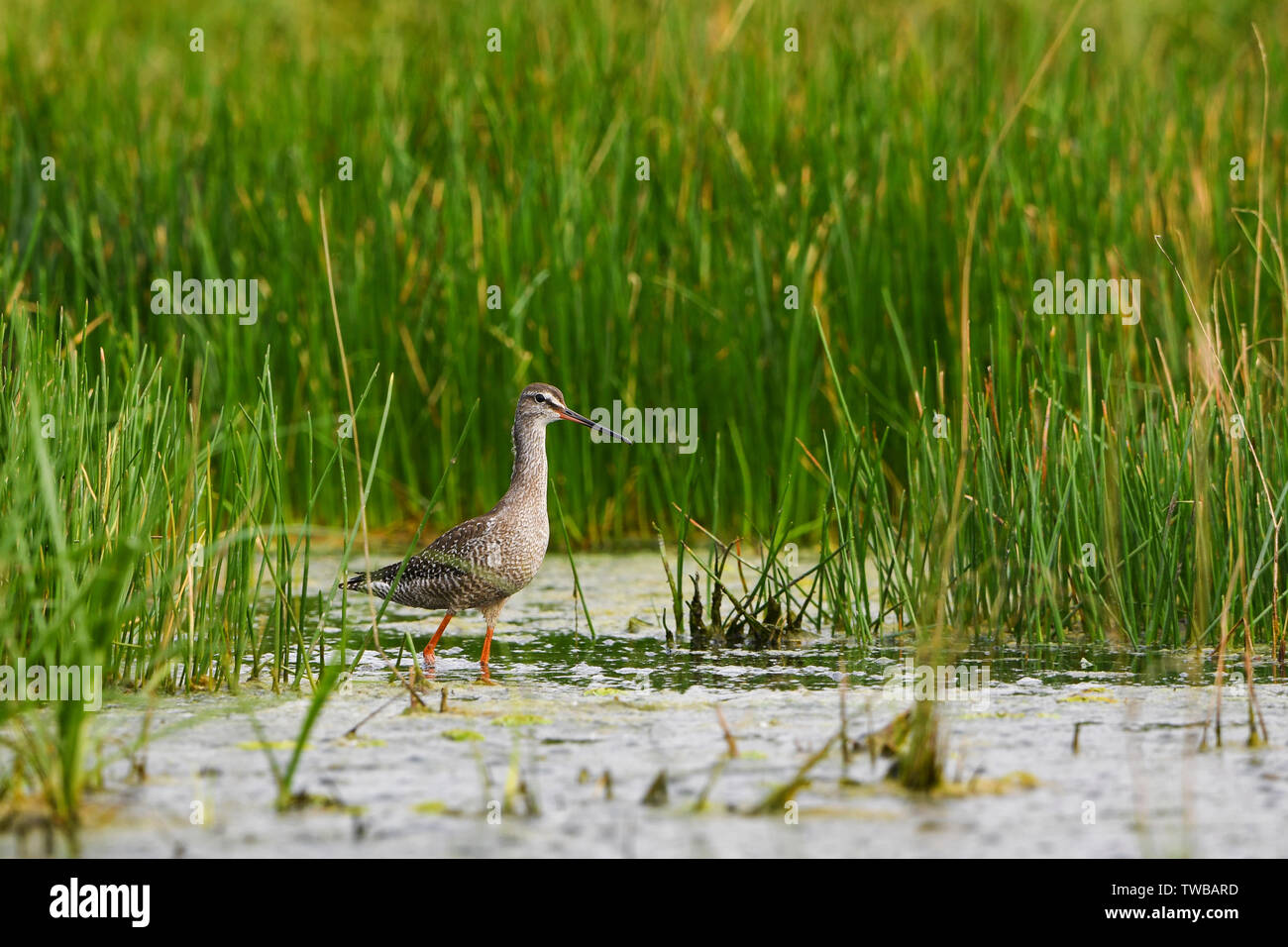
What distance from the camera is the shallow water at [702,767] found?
3.60m

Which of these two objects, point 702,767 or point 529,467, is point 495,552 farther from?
point 702,767

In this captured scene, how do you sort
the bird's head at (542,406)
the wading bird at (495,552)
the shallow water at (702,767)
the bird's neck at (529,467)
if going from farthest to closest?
the bird's head at (542,406) < the bird's neck at (529,467) < the wading bird at (495,552) < the shallow water at (702,767)

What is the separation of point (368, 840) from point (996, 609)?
104 inches

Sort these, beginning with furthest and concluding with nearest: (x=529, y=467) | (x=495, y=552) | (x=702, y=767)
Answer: (x=529, y=467)
(x=495, y=552)
(x=702, y=767)

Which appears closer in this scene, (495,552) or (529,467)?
(495,552)

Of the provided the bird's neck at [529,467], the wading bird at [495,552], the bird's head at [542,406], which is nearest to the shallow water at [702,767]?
the wading bird at [495,552]

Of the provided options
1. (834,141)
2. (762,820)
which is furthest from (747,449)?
(762,820)

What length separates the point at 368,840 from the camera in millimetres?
3580

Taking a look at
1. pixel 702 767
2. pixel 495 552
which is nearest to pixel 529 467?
pixel 495 552

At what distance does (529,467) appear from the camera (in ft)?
19.2

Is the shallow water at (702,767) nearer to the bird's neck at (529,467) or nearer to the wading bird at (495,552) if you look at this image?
the wading bird at (495,552)

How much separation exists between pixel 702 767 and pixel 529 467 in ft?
6.40

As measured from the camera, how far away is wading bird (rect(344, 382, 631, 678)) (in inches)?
221

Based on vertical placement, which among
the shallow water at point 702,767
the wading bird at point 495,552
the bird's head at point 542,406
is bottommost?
the shallow water at point 702,767
